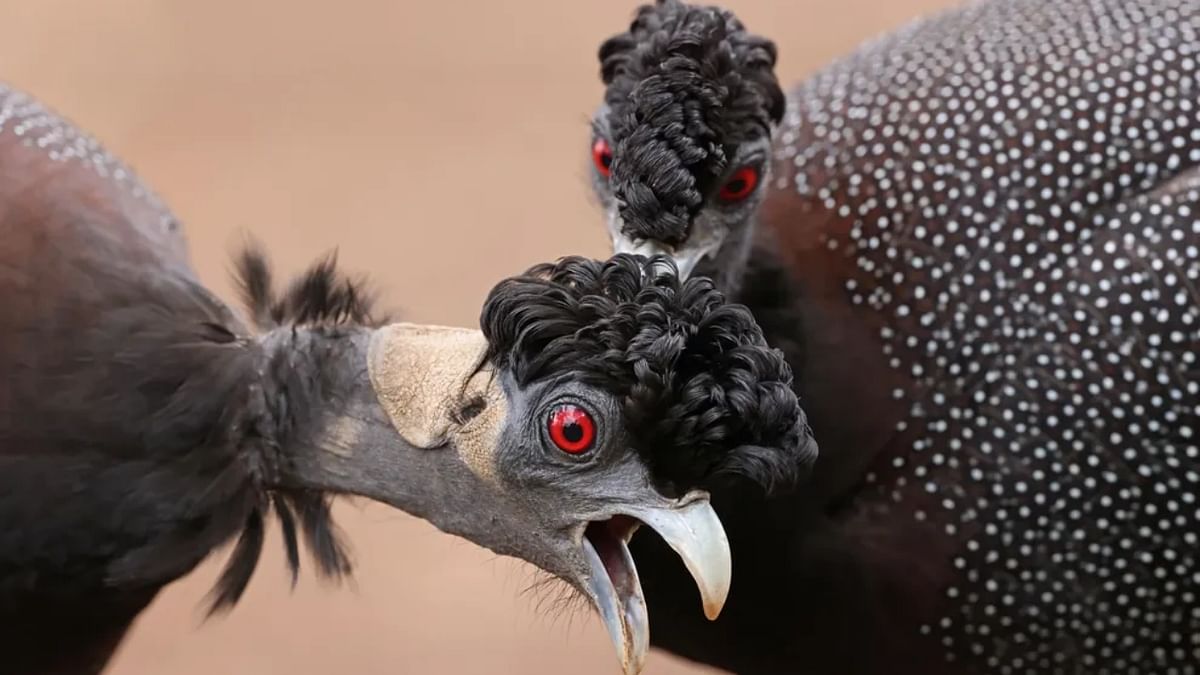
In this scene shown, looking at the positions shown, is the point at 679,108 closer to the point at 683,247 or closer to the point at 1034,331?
the point at 683,247

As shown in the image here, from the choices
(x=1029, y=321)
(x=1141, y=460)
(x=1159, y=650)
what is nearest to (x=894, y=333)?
(x=1029, y=321)

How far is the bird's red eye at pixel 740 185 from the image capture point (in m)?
1.16

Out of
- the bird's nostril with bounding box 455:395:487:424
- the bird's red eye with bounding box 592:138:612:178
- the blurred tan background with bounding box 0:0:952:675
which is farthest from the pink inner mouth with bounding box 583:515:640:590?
the blurred tan background with bounding box 0:0:952:675

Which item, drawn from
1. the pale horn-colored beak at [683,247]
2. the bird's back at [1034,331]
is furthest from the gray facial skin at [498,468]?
the bird's back at [1034,331]

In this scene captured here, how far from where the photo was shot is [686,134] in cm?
109

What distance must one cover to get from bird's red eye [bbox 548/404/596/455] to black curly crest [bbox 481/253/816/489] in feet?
0.07

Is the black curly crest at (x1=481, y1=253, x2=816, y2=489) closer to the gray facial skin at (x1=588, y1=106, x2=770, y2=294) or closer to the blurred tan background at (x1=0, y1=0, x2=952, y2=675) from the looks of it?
the gray facial skin at (x1=588, y1=106, x2=770, y2=294)

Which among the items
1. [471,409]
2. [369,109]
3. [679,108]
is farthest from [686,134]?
[369,109]

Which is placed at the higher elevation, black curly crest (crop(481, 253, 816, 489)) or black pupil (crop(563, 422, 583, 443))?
black curly crest (crop(481, 253, 816, 489))

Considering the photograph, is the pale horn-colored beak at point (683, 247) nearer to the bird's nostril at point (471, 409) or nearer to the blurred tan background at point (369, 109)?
the bird's nostril at point (471, 409)

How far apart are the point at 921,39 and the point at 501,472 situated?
679 mm

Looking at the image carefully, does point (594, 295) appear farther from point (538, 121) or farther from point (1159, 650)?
point (538, 121)

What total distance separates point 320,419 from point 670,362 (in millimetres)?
327

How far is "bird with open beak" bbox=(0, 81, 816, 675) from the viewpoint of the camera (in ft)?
2.92
